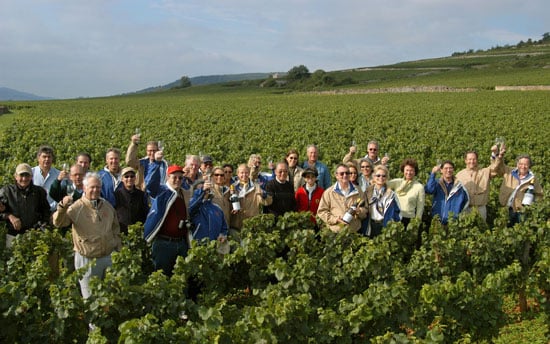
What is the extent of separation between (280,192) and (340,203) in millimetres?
1014

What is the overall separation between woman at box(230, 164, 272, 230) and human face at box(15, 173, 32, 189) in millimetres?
2889

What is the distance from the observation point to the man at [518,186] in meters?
9.09

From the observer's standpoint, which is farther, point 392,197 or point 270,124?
point 270,124

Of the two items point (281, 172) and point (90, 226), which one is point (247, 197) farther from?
point (90, 226)

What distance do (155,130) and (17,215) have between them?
26665 mm

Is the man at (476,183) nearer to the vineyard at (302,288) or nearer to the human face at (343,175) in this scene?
the vineyard at (302,288)

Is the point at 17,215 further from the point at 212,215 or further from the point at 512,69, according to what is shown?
the point at 512,69

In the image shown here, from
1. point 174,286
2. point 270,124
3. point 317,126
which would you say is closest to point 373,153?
point 174,286

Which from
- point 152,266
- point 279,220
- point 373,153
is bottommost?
point 152,266

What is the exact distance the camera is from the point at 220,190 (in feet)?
25.2

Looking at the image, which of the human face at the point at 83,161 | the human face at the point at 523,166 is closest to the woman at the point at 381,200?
the human face at the point at 523,166

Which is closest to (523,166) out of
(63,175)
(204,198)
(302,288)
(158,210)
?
(302,288)

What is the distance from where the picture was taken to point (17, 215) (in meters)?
7.22

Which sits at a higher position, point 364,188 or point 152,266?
point 364,188
